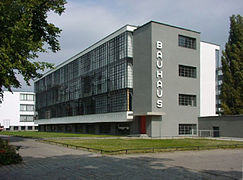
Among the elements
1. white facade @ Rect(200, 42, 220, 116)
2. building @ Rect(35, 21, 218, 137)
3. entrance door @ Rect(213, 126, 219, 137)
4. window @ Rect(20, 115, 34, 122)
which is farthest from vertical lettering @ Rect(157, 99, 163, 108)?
window @ Rect(20, 115, 34, 122)

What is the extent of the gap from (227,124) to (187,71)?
10.3 meters

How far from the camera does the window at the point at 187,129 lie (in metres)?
43.8

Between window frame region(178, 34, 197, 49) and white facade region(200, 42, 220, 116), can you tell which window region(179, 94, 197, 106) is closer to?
white facade region(200, 42, 220, 116)

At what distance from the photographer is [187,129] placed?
44.3 metres

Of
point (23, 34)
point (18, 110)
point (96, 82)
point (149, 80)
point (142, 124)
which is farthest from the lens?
point (18, 110)

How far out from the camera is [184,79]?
44406mm

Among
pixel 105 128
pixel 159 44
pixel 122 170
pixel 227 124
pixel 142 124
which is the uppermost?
pixel 159 44

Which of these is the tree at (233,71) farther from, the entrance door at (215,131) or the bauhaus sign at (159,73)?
the bauhaus sign at (159,73)

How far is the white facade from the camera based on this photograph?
46366 millimetres

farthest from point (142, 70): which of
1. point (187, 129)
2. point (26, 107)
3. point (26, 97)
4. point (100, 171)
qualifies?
point (26, 97)

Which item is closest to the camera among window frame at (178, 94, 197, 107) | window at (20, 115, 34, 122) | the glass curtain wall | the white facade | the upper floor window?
window frame at (178, 94, 197, 107)

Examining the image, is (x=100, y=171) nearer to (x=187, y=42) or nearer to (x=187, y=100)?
(x=187, y=100)

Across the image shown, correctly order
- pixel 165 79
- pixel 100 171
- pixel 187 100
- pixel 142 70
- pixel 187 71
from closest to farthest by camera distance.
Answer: pixel 100 171 → pixel 165 79 → pixel 142 70 → pixel 187 100 → pixel 187 71

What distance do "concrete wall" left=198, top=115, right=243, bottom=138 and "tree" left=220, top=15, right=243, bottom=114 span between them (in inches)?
160
